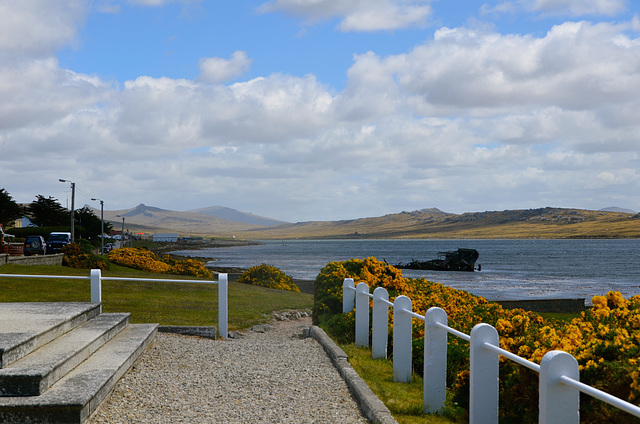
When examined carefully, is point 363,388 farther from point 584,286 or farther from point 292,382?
point 584,286

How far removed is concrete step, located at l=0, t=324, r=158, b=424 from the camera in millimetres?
5160

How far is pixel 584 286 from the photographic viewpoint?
50.7 m

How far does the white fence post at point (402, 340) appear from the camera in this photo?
23.2ft

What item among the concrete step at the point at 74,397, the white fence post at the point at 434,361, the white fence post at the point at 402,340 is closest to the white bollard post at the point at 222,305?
the concrete step at the point at 74,397

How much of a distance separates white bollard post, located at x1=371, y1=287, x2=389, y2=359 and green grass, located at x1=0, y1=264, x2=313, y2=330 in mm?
5828

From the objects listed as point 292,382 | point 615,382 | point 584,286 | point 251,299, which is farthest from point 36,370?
point 584,286

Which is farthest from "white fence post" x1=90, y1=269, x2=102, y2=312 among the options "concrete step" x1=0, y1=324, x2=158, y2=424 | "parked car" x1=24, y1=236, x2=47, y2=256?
"parked car" x1=24, y1=236, x2=47, y2=256

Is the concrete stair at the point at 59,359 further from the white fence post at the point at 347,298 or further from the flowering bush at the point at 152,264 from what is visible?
the flowering bush at the point at 152,264

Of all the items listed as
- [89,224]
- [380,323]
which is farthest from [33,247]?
[89,224]

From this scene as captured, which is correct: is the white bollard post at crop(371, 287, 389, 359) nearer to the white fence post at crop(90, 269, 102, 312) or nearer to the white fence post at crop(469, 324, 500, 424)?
the white fence post at crop(469, 324, 500, 424)

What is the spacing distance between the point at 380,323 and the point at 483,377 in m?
3.68

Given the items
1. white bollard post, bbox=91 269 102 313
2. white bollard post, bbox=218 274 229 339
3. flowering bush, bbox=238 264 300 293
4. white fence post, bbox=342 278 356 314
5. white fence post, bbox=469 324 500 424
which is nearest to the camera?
white fence post, bbox=469 324 500 424

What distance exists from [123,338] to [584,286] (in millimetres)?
49751

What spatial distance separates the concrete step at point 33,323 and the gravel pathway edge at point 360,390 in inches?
140
